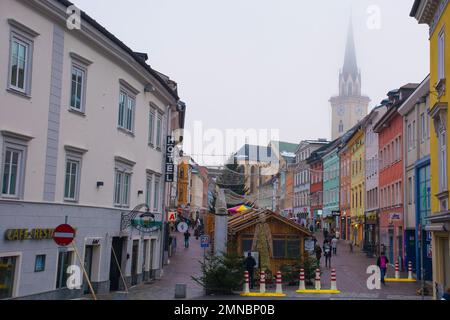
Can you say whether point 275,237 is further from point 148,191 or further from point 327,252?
point 327,252

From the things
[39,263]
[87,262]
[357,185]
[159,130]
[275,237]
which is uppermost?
[357,185]

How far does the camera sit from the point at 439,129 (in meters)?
22.8

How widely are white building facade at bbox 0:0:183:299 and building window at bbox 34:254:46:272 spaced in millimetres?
36

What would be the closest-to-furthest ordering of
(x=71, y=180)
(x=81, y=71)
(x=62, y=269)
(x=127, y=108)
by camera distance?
(x=62, y=269) < (x=71, y=180) < (x=81, y=71) < (x=127, y=108)

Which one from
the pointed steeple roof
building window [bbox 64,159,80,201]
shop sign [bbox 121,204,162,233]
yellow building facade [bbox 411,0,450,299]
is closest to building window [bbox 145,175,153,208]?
shop sign [bbox 121,204,162,233]

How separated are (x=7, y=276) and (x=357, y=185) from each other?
154 feet

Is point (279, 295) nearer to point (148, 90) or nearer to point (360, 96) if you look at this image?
point (148, 90)

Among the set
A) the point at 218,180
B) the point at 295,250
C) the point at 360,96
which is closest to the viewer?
the point at 295,250

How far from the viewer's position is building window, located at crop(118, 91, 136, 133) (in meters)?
24.5

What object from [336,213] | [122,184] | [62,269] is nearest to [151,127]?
[122,184]

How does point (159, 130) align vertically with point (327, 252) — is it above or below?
above
